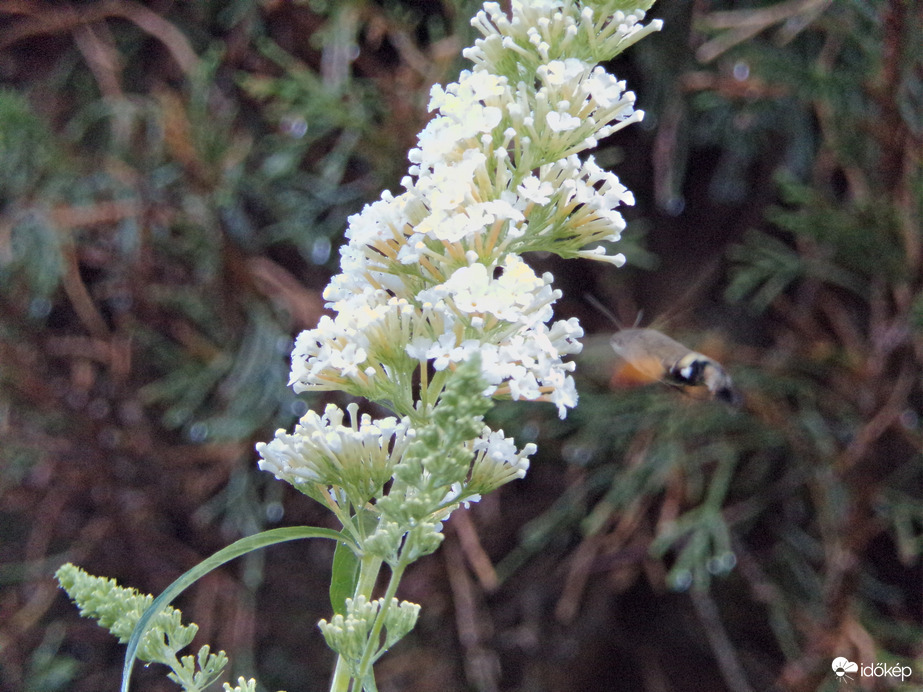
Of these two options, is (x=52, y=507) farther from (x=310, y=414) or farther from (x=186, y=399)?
(x=310, y=414)

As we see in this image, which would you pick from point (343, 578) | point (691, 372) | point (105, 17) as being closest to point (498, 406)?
point (691, 372)

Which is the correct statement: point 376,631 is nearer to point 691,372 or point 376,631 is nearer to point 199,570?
point 199,570

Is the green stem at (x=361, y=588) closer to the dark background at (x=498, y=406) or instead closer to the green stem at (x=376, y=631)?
the green stem at (x=376, y=631)

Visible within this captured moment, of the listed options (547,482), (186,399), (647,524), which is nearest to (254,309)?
(186,399)

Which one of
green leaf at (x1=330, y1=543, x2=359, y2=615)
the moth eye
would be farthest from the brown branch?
green leaf at (x1=330, y1=543, x2=359, y2=615)

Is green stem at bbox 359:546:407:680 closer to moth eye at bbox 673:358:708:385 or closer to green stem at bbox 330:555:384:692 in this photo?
green stem at bbox 330:555:384:692

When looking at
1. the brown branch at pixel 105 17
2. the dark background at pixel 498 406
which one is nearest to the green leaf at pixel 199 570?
the dark background at pixel 498 406

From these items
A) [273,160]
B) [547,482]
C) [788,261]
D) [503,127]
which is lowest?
[547,482]
